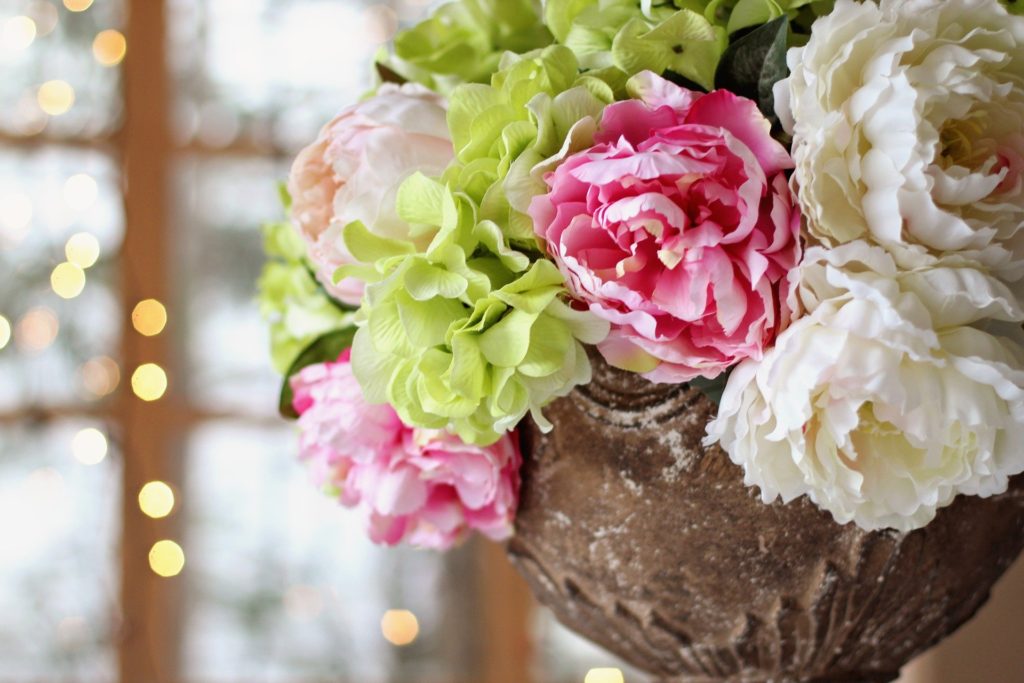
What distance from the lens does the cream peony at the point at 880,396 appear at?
37cm

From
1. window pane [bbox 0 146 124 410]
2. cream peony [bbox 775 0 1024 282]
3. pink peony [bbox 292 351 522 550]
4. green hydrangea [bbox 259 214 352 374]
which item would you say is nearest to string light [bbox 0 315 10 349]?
window pane [bbox 0 146 124 410]

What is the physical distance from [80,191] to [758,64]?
1.22 metres

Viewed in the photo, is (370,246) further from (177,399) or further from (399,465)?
(177,399)

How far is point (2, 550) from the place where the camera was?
1.38 meters

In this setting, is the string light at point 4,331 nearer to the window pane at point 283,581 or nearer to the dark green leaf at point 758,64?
the window pane at point 283,581

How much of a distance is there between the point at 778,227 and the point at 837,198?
2cm

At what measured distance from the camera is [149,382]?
1.46m

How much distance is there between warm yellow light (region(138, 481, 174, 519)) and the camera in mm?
1438

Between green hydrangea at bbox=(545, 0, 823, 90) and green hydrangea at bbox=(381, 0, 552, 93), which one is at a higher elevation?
green hydrangea at bbox=(545, 0, 823, 90)

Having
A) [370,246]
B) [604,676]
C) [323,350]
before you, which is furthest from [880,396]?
[604,676]

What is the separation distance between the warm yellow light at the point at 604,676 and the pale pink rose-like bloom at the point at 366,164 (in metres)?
1.09

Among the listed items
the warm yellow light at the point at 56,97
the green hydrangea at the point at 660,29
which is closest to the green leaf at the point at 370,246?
the green hydrangea at the point at 660,29

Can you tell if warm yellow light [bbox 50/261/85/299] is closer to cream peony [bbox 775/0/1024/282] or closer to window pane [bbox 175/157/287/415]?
window pane [bbox 175/157/287/415]

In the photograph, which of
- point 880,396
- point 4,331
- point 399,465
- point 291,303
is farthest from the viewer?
point 4,331
